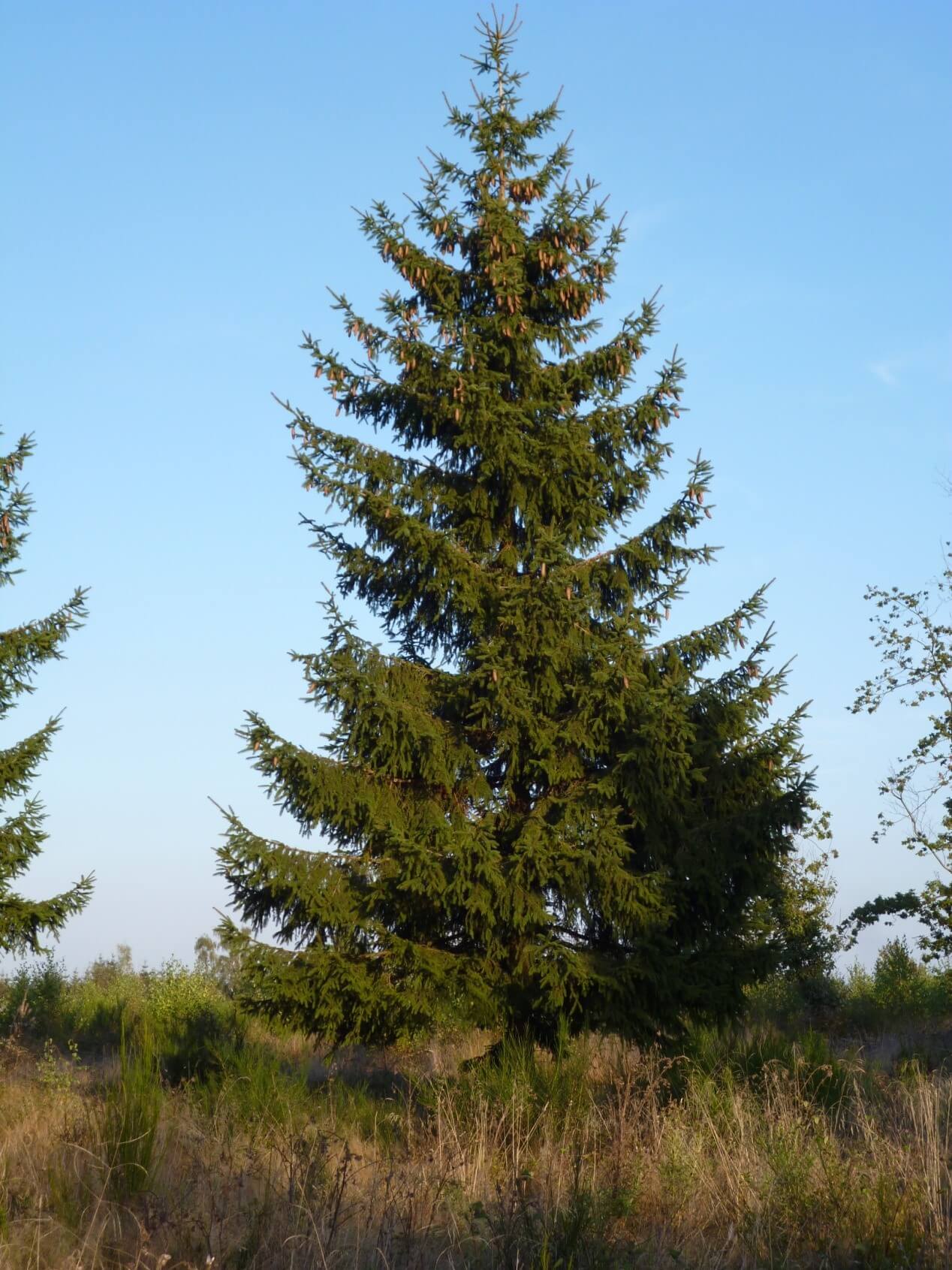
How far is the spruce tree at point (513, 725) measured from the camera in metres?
10.6

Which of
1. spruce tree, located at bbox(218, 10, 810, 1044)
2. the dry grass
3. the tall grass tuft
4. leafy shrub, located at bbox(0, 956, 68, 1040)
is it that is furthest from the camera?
leafy shrub, located at bbox(0, 956, 68, 1040)

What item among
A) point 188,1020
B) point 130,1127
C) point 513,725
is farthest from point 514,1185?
point 188,1020

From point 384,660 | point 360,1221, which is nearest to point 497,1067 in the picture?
point 384,660

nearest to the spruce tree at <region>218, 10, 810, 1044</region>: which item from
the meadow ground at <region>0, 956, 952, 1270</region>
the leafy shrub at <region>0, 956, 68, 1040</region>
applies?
the meadow ground at <region>0, 956, 952, 1270</region>

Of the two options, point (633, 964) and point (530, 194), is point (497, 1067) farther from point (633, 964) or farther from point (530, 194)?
point (530, 194)

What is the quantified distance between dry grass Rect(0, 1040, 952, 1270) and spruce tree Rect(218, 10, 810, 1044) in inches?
59.8

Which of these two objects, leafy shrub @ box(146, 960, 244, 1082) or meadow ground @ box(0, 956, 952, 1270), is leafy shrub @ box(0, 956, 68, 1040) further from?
meadow ground @ box(0, 956, 952, 1270)

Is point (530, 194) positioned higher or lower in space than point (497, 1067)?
higher

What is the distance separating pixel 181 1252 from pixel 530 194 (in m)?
11.6

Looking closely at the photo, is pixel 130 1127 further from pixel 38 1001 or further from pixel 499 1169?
pixel 38 1001

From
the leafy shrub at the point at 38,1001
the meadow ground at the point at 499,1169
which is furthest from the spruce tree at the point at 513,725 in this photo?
the leafy shrub at the point at 38,1001

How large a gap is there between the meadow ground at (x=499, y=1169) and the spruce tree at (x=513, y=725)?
0.92m

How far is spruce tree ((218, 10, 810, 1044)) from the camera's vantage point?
1060 centimetres

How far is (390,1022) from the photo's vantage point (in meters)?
10.8
